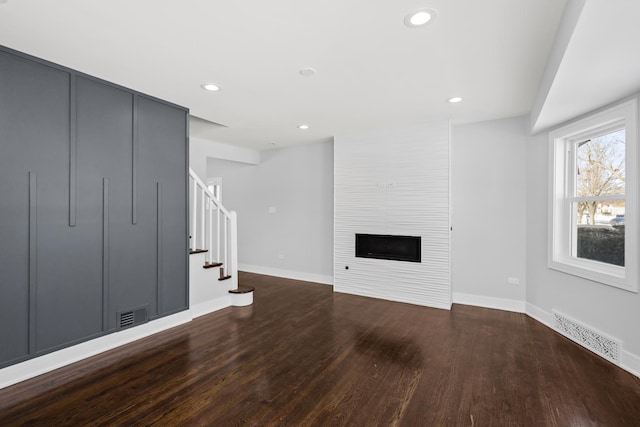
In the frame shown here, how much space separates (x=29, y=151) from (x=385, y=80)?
3151 mm

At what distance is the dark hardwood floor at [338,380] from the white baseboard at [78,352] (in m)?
0.10

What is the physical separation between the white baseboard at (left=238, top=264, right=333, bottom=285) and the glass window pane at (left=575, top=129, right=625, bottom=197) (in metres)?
3.93

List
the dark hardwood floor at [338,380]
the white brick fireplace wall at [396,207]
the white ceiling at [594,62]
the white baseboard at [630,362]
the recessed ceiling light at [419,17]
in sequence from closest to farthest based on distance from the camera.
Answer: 1. the white ceiling at [594,62]
2. the recessed ceiling light at [419,17]
3. the dark hardwood floor at [338,380]
4. the white baseboard at [630,362]
5. the white brick fireplace wall at [396,207]

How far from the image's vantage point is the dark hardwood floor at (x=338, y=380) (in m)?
2.02

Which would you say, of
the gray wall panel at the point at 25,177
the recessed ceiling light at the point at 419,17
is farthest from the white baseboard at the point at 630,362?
the gray wall panel at the point at 25,177

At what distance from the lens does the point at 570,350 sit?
3.00 metres

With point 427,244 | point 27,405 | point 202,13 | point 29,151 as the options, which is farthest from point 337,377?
point 29,151

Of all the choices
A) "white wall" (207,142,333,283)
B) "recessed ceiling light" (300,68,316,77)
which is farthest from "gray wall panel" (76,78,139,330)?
"white wall" (207,142,333,283)

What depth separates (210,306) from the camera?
13.5 feet

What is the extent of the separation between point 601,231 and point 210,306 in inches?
183

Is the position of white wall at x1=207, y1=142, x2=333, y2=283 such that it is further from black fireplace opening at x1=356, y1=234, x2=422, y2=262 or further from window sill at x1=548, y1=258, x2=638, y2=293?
window sill at x1=548, y1=258, x2=638, y2=293

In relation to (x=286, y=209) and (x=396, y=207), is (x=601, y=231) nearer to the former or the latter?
(x=396, y=207)

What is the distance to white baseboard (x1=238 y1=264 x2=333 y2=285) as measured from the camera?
19.0ft

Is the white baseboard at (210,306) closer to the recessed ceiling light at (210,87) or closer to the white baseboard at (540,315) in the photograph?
the recessed ceiling light at (210,87)
